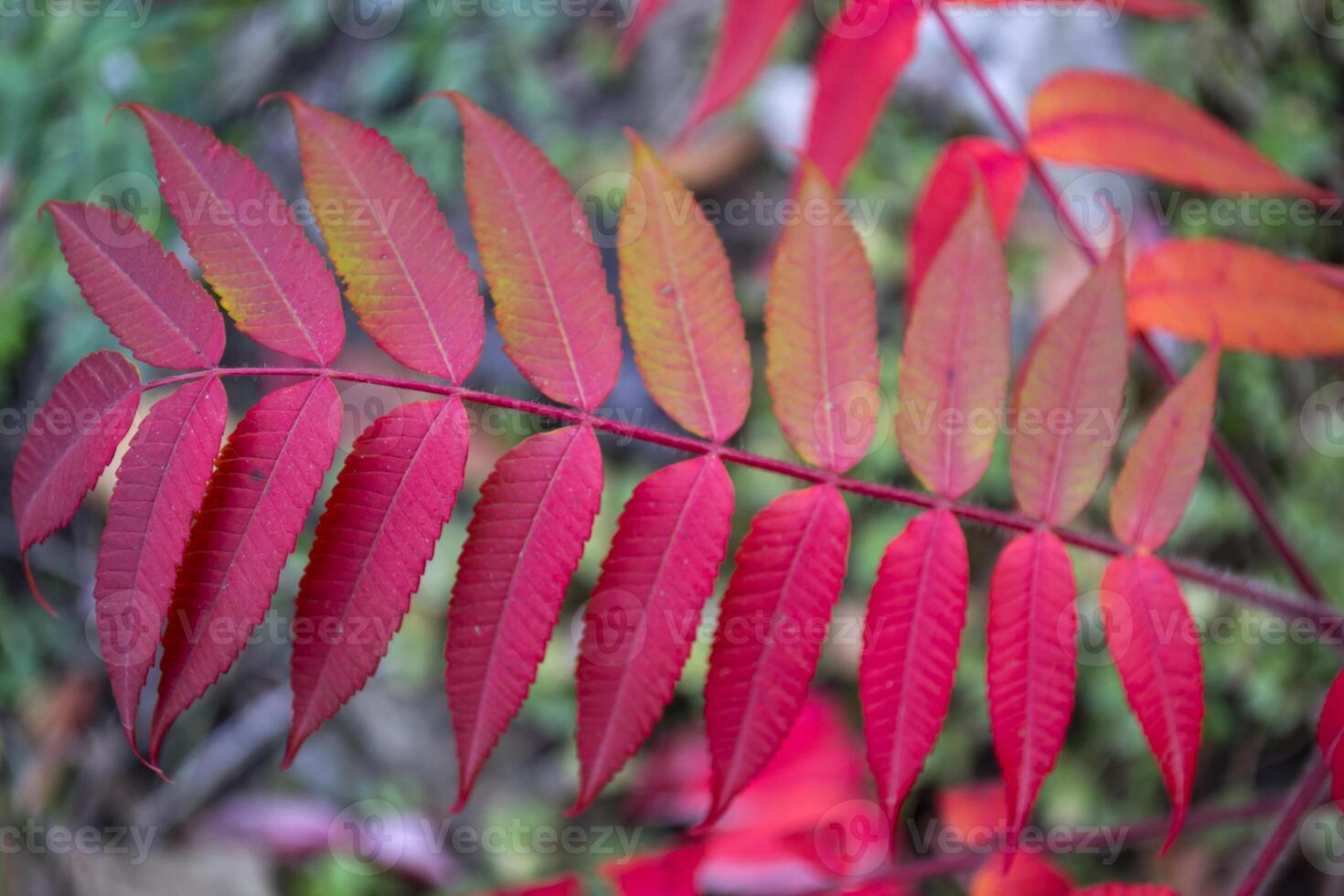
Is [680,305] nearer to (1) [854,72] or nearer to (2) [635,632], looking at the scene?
(2) [635,632]

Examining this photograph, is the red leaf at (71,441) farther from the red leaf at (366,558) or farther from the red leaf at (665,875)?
the red leaf at (665,875)

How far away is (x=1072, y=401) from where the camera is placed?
914 mm

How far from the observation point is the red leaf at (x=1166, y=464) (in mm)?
924

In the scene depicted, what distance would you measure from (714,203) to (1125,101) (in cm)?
111

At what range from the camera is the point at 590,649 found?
32.4 inches

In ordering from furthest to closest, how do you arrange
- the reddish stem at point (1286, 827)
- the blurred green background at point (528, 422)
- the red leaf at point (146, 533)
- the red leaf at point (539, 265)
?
the blurred green background at point (528, 422)
the reddish stem at point (1286, 827)
the red leaf at point (539, 265)
the red leaf at point (146, 533)

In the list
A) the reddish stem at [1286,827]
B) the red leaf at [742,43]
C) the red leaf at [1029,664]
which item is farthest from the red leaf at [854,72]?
the reddish stem at [1286,827]

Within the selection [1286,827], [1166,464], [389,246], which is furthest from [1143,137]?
[389,246]

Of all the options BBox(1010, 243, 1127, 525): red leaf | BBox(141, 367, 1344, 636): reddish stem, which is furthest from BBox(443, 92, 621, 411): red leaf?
BBox(1010, 243, 1127, 525): red leaf

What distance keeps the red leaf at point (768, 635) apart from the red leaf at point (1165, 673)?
294 millimetres

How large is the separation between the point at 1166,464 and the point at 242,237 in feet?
3.11

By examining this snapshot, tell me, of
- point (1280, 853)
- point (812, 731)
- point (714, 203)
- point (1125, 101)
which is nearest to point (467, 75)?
point (714, 203)

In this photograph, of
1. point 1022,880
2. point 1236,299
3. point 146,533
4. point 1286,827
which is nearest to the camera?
point 146,533

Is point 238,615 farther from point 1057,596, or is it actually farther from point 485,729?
point 1057,596
